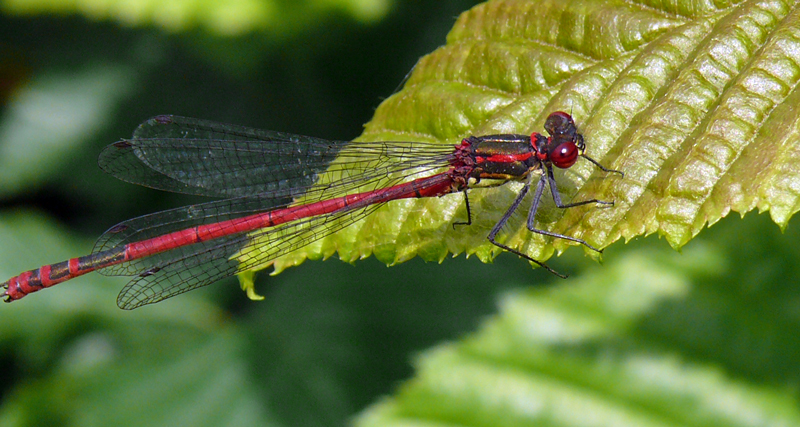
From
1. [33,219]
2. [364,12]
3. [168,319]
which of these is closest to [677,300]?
[364,12]

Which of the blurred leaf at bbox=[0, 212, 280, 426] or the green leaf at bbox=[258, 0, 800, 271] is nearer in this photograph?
the green leaf at bbox=[258, 0, 800, 271]

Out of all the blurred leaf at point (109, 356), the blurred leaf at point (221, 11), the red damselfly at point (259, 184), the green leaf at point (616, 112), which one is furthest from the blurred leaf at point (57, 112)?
the green leaf at point (616, 112)

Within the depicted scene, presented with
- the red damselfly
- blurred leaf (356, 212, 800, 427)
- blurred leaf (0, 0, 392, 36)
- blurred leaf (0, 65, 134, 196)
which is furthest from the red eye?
blurred leaf (0, 65, 134, 196)

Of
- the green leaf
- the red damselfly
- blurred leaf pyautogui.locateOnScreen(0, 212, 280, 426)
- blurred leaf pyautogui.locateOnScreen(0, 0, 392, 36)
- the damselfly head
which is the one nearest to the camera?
the green leaf

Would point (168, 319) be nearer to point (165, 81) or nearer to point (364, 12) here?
point (165, 81)

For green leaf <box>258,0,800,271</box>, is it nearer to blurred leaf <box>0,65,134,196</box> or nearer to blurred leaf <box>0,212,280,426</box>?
blurred leaf <box>0,212,280,426</box>

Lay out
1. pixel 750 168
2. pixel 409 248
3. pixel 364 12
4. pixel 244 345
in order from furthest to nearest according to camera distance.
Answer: pixel 244 345, pixel 364 12, pixel 409 248, pixel 750 168

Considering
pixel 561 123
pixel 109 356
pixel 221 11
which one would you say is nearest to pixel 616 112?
pixel 561 123

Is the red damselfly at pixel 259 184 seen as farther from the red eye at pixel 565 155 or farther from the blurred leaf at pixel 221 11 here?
the blurred leaf at pixel 221 11
